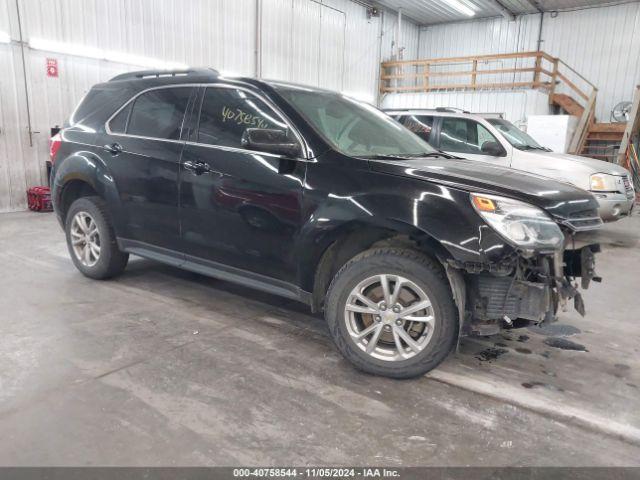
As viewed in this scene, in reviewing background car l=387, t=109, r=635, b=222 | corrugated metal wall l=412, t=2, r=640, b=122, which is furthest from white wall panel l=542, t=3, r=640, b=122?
background car l=387, t=109, r=635, b=222

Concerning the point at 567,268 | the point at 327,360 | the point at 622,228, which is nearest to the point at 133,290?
the point at 327,360

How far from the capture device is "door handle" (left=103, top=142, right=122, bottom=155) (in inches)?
150

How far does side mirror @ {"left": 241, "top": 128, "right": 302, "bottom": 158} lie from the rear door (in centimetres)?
83

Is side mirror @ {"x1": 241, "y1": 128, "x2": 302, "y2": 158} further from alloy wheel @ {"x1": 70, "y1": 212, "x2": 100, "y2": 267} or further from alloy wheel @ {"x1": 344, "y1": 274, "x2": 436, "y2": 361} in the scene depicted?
alloy wheel @ {"x1": 70, "y1": 212, "x2": 100, "y2": 267}

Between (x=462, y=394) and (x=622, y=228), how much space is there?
691cm

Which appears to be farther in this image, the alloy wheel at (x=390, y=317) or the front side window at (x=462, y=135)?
the front side window at (x=462, y=135)

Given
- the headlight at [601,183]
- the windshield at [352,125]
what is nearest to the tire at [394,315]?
the windshield at [352,125]

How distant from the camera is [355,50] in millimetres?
15797

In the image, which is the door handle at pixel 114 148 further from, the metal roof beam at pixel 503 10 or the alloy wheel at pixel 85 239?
the metal roof beam at pixel 503 10

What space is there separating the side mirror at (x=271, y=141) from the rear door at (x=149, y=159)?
827 mm

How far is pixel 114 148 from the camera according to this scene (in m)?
3.83

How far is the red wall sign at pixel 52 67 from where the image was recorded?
27.0 feet

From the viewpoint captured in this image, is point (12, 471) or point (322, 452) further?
point (322, 452)

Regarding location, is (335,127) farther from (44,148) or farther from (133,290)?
(44,148)
